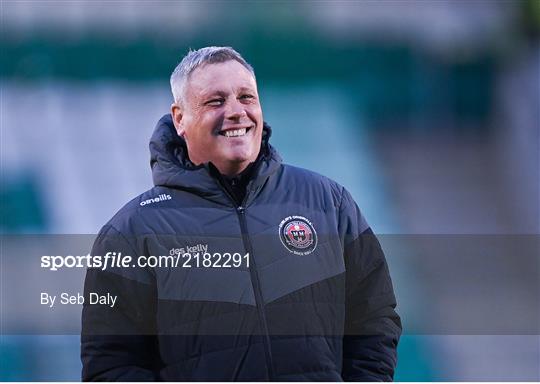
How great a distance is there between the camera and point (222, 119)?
238 cm

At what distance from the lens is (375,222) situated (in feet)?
8.14

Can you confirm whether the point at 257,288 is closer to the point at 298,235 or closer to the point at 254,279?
the point at 254,279

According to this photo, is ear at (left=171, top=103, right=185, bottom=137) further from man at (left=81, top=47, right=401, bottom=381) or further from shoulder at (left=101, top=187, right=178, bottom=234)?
shoulder at (left=101, top=187, right=178, bottom=234)

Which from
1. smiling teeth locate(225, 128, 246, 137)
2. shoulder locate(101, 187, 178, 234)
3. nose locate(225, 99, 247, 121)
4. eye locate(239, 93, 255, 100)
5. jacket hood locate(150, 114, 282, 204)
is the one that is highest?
eye locate(239, 93, 255, 100)

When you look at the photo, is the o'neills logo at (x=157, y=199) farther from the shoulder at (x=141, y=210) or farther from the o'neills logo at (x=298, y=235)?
the o'neills logo at (x=298, y=235)

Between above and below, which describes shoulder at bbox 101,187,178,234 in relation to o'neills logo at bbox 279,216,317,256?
above

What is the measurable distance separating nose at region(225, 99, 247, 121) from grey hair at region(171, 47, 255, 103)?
4.5 inches

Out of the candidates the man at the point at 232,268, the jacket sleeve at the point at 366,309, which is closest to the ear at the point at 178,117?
the man at the point at 232,268

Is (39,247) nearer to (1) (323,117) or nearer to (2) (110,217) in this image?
(2) (110,217)

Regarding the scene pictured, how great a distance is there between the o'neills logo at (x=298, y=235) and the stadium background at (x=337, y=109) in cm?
20

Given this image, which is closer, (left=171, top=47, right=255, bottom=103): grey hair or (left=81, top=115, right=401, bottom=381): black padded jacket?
(left=81, top=115, right=401, bottom=381): black padded jacket

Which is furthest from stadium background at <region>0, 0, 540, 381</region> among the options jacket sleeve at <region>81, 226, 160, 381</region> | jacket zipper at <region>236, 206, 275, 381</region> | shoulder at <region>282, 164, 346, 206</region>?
jacket zipper at <region>236, 206, 275, 381</region>

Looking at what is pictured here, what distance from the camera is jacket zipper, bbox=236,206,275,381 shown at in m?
2.28

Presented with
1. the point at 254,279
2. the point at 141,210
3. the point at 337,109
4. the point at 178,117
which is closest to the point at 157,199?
the point at 141,210
